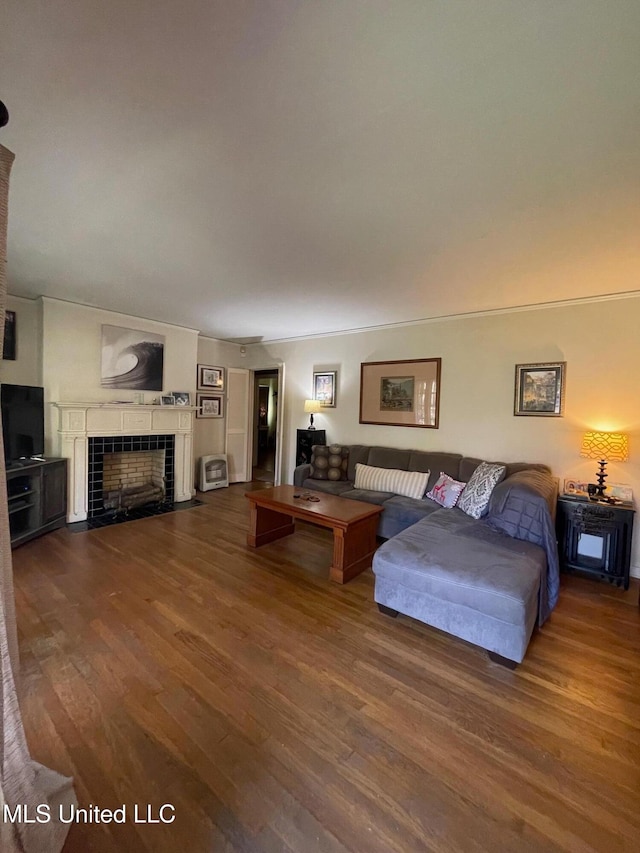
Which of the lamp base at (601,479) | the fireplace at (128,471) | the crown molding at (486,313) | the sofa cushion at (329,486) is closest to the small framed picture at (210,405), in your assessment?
the fireplace at (128,471)

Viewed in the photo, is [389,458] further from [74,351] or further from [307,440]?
[74,351]

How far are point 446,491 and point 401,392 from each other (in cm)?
146

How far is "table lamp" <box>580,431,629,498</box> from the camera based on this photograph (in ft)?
9.44

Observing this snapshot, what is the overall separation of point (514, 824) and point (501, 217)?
2632mm

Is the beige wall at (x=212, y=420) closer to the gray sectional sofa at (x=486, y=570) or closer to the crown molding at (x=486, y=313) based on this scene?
the crown molding at (x=486, y=313)

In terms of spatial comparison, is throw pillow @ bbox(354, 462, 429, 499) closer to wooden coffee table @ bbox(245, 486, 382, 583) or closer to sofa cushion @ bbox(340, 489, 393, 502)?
sofa cushion @ bbox(340, 489, 393, 502)

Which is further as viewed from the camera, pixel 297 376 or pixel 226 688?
pixel 297 376

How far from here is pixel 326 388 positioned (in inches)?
203

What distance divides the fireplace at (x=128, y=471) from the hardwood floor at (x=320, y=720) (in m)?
1.67

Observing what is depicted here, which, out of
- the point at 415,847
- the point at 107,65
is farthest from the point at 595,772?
the point at 107,65

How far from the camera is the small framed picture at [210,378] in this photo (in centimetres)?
551

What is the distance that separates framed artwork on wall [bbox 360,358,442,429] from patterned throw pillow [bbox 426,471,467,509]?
0.80 m

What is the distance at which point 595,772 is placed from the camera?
1328mm

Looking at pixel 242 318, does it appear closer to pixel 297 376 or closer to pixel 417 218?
pixel 297 376
